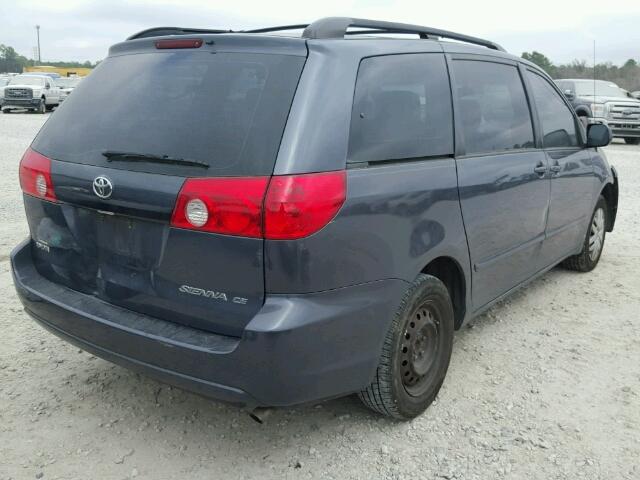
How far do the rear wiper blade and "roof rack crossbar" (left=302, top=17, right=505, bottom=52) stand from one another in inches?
28.7

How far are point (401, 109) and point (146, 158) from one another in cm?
115

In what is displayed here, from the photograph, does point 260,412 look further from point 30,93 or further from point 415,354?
point 30,93

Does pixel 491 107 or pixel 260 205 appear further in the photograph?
pixel 491 107

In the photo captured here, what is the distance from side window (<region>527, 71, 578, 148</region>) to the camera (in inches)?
168

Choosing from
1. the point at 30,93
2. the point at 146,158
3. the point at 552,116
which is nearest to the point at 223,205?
the point at 146,158

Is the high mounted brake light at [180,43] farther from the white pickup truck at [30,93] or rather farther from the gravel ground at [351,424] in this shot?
the white pickup truck at [30,93]

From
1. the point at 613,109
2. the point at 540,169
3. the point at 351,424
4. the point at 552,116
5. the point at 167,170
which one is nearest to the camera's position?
the point at 167,170

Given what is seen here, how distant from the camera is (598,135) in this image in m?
4.82

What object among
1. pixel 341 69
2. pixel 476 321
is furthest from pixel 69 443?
pixel 476 321

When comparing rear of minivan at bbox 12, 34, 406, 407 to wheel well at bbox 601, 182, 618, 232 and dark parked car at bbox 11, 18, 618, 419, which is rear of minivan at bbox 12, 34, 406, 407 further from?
wheel well at bbox 601, 182, 618, 232

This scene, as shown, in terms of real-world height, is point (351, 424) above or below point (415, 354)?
below

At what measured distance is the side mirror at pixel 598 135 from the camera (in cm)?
480

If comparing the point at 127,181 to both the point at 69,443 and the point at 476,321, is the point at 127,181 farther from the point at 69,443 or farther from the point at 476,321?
the point at 476,321

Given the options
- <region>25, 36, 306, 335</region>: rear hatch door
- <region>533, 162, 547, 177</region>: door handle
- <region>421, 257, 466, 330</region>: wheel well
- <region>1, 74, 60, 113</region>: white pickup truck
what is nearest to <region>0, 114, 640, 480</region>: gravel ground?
<region>421, 257, 466, 330</region>: wheel well
